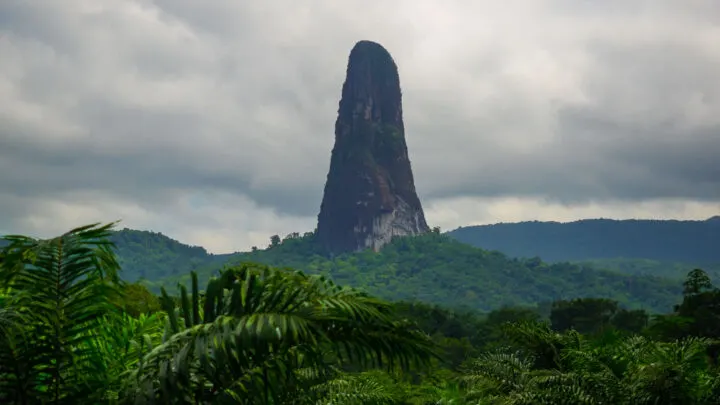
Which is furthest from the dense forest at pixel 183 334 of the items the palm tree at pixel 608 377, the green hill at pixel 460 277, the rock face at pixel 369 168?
the rock face at pixel 369 168

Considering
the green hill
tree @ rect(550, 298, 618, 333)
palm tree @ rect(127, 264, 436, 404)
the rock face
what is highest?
the rock face

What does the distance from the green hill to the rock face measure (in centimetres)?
506

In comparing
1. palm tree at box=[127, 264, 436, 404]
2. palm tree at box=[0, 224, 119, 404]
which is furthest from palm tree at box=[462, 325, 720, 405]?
palm tree at box=[0, 224, 119, 404]

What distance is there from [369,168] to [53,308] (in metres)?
157

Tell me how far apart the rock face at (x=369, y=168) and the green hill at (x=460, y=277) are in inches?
199

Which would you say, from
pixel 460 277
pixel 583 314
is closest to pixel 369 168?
pixel 460 277

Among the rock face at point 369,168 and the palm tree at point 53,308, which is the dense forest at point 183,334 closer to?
the palm tree at point 53,308

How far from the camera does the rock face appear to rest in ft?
525

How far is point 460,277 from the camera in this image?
5719 inches

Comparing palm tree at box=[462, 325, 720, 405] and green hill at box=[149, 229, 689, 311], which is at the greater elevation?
green hill at box=[149, 229, 689, 311]

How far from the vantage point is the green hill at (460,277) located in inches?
5433

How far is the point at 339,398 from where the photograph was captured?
7.18m

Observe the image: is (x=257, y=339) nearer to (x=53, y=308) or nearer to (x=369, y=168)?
(x=53, y=308)

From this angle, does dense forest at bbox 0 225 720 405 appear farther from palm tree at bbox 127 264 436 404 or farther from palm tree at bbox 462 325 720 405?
palm tree at bbox 462 325 720 405
